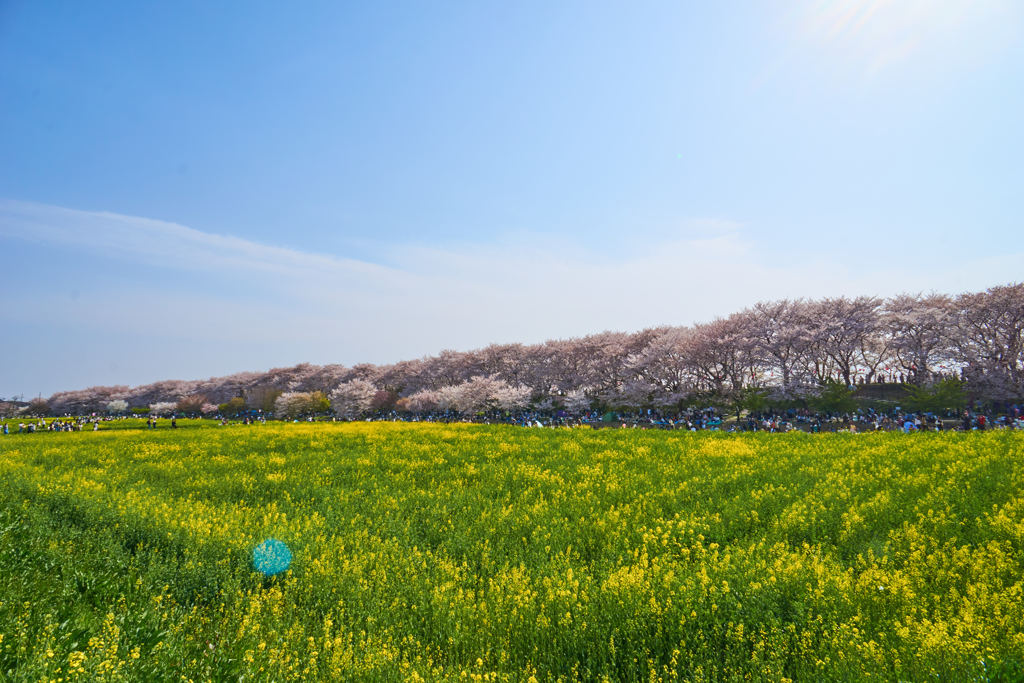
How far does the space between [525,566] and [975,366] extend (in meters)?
57.7

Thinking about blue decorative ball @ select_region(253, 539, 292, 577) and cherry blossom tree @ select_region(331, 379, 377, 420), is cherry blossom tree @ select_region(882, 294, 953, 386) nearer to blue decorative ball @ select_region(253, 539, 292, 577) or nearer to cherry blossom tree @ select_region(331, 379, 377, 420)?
blue decorative ball @ select_region(253, 539, 292, 577)

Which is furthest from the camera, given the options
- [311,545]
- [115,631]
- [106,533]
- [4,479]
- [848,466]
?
[4,479]

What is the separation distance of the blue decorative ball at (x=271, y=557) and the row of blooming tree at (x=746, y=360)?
5280 centimetres

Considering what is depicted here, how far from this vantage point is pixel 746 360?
5550 centimetres

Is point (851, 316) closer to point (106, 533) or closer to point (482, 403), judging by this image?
point (482, 403)

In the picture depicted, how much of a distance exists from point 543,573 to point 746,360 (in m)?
54.1

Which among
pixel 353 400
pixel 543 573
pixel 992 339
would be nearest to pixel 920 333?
pixel 992 339

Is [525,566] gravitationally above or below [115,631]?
below

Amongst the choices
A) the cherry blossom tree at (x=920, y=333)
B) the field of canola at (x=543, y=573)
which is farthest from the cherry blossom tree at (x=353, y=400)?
the cherry blossom tree at (x=920, y=333)

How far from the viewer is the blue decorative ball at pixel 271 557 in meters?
8.98

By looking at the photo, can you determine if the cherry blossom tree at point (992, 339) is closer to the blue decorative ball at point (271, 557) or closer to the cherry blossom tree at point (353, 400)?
the blue decorative ball at point (271, 557)

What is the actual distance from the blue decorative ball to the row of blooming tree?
5280 centimetres

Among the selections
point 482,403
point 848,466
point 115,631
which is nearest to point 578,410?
point 482,403

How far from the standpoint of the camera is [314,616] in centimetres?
761
